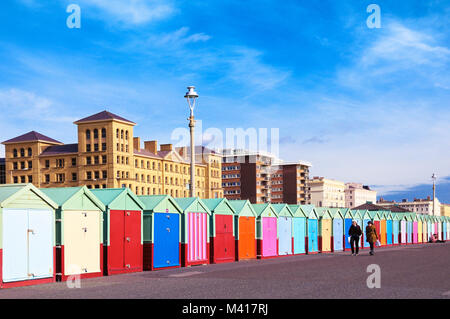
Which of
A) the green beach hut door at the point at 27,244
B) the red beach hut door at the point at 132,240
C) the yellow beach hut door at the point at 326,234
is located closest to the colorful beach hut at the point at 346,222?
the yellow beach hut door at the point at 326,234

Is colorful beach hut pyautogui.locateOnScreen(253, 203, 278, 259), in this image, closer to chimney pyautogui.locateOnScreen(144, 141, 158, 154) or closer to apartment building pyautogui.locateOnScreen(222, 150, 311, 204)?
chimney pyautogui.locateOnScreen(144, 141, 158, 154)

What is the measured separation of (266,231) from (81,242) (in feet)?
42.5

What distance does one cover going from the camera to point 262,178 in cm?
17288

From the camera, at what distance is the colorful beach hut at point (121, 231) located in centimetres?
1970

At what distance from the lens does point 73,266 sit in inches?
716

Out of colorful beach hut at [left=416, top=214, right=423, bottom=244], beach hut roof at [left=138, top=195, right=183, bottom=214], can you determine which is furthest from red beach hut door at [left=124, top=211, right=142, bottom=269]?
colorful beach hut at [left=416, top=214, right=423, bottom=244]

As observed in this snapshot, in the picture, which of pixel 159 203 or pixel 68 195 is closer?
pixel 68 195

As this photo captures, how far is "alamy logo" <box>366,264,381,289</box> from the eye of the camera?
14711mm

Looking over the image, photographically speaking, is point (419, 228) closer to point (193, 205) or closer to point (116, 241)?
point (193, 205)

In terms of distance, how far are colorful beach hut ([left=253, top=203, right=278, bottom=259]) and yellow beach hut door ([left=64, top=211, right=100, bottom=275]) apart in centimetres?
1150

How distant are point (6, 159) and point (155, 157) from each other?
3011 cm

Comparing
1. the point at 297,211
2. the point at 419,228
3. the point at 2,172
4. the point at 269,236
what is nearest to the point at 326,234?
the point at 297,211
